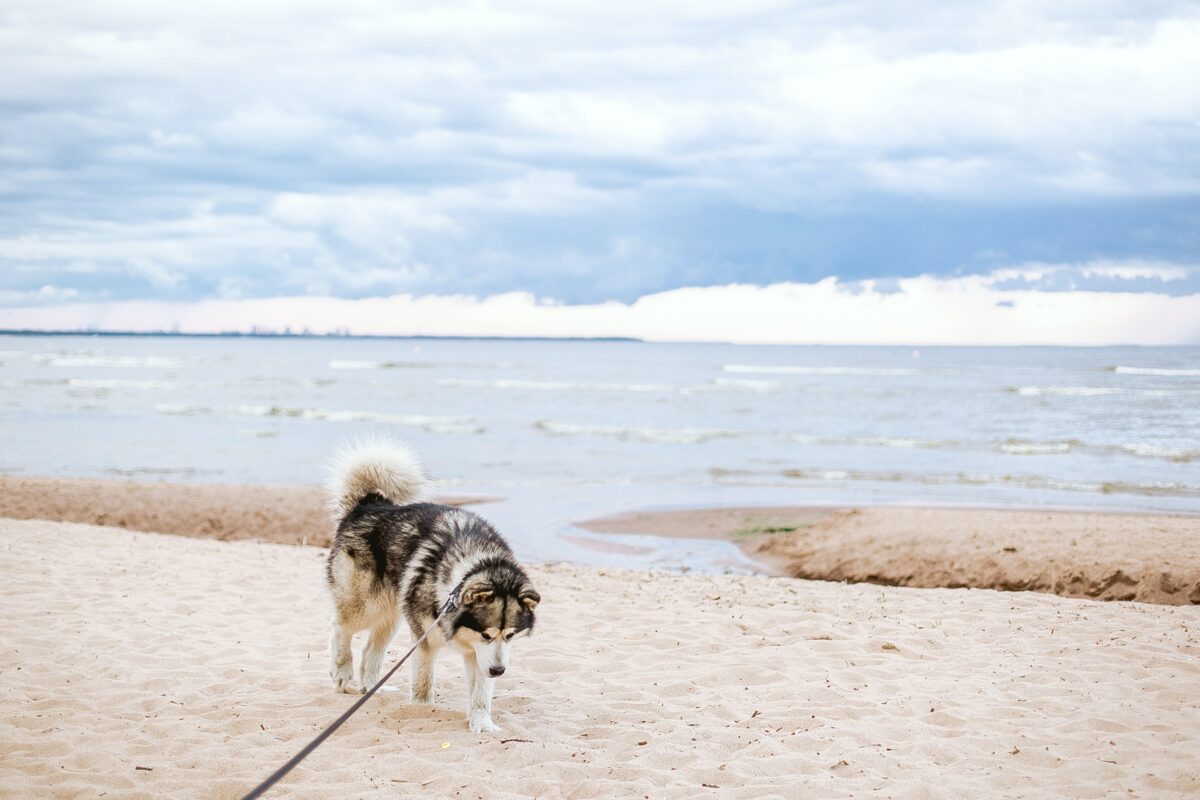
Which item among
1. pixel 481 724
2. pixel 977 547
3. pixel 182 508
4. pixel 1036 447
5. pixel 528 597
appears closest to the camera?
pixel 528 597

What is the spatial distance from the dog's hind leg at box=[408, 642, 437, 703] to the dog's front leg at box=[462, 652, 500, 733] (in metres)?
0.50

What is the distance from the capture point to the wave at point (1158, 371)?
2653 inches

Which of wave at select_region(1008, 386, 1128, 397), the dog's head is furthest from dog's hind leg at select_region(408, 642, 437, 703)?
wave at select_region(1008, 386, 1128, 397)

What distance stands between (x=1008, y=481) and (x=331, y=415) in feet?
82.5

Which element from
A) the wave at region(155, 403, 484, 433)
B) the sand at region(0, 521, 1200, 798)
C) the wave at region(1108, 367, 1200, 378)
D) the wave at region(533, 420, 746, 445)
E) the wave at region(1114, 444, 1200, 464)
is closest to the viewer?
the sand at region(0, 521, 1200, 798)

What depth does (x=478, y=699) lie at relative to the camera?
5742 mm

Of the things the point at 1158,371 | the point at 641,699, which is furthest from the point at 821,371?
the point at 641,699

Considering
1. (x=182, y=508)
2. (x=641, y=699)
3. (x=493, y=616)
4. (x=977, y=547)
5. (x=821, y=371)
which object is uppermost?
(x=821, y=371)

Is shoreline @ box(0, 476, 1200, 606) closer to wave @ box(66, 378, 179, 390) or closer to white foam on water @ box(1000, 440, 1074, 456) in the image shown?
white foam on water @ box(1000, 440, 1074, 456)

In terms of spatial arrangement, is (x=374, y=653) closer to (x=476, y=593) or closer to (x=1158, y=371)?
(x=476, y=593)

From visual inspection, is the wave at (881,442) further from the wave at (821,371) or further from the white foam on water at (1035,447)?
the wave at (821,371)

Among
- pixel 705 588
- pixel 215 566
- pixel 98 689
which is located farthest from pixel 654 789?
pixel 215 566

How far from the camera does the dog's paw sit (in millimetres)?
5719

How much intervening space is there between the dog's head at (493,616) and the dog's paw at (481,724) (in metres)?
0.41
